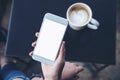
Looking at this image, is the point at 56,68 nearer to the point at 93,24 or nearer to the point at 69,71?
the point at 93,24

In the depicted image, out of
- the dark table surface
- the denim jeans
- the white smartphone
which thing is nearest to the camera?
the white smartphone

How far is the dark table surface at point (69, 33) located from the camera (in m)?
1.11

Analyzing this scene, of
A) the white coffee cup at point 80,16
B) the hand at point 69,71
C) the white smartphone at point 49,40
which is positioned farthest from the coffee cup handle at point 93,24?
the hand at point 69,71

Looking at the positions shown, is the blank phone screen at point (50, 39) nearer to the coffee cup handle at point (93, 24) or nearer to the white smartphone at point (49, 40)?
the white smartphone at point (49, 40)

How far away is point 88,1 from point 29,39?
1.02ft

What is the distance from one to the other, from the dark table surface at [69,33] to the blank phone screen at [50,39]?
11 cm

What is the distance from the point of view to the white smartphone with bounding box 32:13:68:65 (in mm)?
1001

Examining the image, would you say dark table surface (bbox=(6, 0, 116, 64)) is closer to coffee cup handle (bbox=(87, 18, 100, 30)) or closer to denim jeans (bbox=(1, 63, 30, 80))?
coffee cup handle (bbox=(87, 18, 100, 30))

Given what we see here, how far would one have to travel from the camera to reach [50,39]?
3.32 feet

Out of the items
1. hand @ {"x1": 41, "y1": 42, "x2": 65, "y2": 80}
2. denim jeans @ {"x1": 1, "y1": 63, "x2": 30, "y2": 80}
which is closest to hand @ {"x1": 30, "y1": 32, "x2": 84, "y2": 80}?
denim jeans @ {"x1": 1, "y1": 63, "x2": 30, "y2": 80}

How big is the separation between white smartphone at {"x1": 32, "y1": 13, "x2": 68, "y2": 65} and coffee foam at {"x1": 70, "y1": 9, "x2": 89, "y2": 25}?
0.07m

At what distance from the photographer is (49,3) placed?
1139 millimetres

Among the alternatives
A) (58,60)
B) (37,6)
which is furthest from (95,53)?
(37,6)

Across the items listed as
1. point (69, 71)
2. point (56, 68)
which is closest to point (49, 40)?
point (56, 68)
